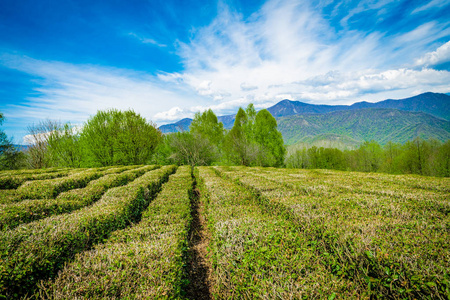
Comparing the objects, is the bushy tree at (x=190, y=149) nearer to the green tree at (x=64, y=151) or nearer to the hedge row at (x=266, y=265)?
the green tree at (x=64, y=151)

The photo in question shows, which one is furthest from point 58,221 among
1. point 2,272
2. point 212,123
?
point 212,123

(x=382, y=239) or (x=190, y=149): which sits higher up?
(x=190, y=149)

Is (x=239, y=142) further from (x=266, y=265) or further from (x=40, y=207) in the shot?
(x=266, y=265)

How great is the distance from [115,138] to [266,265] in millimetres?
31339

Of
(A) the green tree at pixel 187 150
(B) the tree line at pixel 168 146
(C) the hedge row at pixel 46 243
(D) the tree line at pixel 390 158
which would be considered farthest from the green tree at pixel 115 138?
(D) the tree line at pixel 390 158

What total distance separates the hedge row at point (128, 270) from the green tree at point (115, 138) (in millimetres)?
27045

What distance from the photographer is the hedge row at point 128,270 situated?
8.65 ft

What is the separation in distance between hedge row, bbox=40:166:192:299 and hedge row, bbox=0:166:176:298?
0.35 m

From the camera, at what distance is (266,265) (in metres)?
3.21

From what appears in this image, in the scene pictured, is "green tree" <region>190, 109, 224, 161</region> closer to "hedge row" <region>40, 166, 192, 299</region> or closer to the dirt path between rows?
the dirt path between rows

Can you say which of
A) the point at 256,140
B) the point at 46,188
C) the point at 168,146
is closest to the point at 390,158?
the point at 256,140

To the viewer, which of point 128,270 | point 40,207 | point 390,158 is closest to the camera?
point 128,270

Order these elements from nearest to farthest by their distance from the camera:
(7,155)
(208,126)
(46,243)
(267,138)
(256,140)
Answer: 1. (46,243)
2. (7,155)
3. (267,138)
4. (256,140)
5. (208,126)

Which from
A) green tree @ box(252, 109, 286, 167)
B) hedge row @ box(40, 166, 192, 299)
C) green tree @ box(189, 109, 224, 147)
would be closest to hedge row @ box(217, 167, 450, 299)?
hedge row @ box(40, 166, 192, 299)
